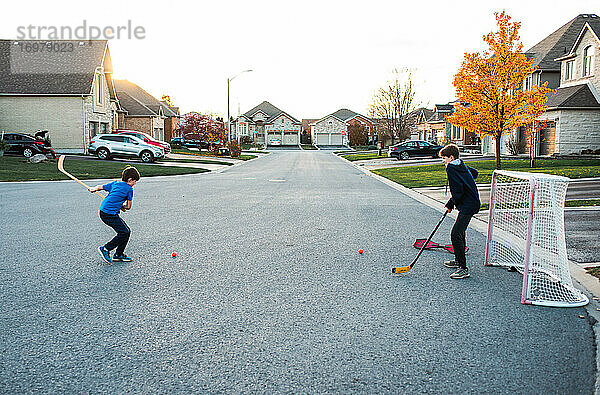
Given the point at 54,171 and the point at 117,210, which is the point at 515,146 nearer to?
the point at 54,171

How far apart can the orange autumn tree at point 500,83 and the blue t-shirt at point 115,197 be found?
67.5ft

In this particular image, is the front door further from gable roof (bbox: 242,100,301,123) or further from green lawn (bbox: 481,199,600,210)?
gable roof (bbox: 242,100,301,123)

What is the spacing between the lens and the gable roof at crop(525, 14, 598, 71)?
39.8m

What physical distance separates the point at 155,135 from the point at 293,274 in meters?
56.9

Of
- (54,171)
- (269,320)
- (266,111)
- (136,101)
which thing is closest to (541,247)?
(269,320)

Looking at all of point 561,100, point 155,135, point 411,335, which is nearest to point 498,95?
point 561,100

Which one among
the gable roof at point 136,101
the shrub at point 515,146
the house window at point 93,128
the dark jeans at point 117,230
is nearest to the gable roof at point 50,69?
the house window at point 93,128

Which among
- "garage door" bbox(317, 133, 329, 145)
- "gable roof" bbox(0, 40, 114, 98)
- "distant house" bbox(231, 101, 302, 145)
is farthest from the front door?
"distant house" bbox(231, 101, 302, 145)

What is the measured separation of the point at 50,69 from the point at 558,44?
38.0m

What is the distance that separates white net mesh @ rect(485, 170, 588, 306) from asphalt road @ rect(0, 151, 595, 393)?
11.3 inches

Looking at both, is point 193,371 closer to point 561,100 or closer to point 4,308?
point 4,308

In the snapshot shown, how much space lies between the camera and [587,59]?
35469mm

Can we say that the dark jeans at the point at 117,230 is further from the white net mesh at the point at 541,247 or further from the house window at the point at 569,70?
the house window at the point at 569,70

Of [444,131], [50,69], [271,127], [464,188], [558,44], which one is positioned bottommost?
[464,188]
